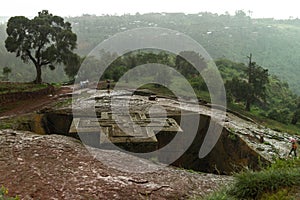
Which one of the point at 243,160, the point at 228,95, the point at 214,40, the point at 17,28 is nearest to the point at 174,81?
the point at 228,95

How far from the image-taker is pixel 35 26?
15.8 metres

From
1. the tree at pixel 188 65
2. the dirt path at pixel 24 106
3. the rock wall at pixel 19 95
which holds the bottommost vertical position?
the dirt path at pixel 24 106

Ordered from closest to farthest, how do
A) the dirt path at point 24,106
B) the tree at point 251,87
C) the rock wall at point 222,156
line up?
the rock wall at point 222,156
the dirt path at point 24,106
the tree at point 251,87

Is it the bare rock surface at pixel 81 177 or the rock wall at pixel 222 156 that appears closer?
the bare rock surface at pixel 81 177

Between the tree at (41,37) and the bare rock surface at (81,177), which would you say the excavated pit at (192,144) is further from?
the tree at (41,37)

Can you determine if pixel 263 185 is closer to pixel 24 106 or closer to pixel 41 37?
pixel 24 106

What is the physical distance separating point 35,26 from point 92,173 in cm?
1294

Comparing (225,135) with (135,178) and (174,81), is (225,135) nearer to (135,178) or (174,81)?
(135,178)

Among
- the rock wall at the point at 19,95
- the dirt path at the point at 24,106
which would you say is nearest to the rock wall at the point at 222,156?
the dirt path at the point at 24,106

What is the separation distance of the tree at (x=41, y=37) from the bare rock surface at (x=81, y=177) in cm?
1071

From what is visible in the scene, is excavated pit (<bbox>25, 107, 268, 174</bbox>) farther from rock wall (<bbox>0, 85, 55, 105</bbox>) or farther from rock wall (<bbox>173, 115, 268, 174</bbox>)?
rock wall (<bbox>0, 85, 55, 105</bbox>)

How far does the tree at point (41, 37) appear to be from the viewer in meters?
15.6

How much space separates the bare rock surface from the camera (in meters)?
4.54

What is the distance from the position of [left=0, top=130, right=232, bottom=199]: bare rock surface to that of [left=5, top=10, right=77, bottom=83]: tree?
10.7m
